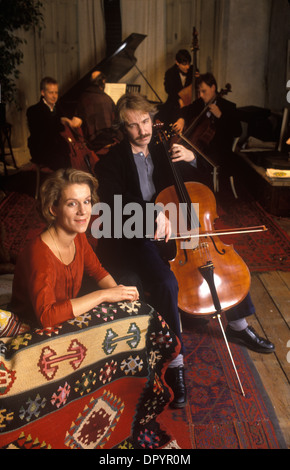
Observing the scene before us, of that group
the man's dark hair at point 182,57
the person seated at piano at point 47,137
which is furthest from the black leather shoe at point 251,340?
the man's dark hair at point 182,57

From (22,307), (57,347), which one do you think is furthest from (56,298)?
(57,347)

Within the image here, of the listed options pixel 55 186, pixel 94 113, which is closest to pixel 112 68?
pixel 94 113

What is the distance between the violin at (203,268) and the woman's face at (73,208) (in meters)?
0.54

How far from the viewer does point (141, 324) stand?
4.92 ft

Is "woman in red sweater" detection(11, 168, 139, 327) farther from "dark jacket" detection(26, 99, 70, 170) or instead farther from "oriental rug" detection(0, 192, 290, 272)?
"dark jacket" detection(26, 99, 70, 170)

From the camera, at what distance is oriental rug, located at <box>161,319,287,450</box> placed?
5.55 ft

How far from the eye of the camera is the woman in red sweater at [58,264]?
1468mm

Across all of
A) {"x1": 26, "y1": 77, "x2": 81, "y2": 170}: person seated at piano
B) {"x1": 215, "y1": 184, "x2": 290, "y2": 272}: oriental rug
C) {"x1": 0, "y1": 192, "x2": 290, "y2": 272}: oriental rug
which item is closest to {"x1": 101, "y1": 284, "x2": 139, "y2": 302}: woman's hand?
{"x1": 0, "y1": 192, "x2": 290, "y2": 272}: oriental rug

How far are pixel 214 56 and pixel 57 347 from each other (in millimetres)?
6564

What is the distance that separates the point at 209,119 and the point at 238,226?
98 centimetres

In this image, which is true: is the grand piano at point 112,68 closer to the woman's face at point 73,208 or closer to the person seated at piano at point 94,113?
the person seated at piano at point 94,113

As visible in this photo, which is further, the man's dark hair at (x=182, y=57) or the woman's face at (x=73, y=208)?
→ the man's dark hair at (x=182, y=57)

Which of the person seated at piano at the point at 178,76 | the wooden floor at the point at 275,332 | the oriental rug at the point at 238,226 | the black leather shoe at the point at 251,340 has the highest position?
the person seated at piano at the point at 178,76

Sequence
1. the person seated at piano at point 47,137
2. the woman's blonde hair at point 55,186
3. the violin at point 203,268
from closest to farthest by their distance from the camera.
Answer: the woman's blonde hair at point 55,186 < the violin at point 203,268 < the person seated at piano at point 47,137
